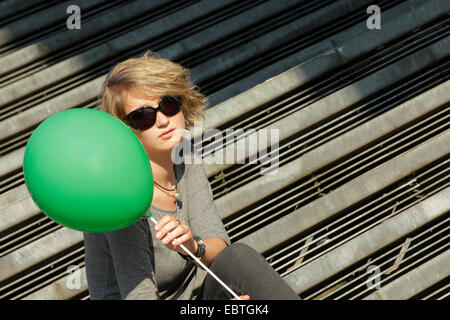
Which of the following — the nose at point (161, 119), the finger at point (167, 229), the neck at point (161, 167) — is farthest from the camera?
the neck at point (161, 167)

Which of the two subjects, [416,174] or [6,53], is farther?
[6,53]

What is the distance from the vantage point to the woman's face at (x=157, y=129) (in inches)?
84.4

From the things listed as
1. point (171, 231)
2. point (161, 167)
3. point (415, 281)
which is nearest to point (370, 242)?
point (415, 281)

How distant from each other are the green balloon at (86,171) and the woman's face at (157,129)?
243 millimetres

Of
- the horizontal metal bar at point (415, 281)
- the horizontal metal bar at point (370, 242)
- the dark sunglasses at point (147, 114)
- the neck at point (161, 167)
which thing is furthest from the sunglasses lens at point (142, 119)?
the horizontal metal bar at point (415, 281)

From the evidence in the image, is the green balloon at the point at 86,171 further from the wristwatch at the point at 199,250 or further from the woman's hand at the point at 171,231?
the wristwatch at the point at 199,250

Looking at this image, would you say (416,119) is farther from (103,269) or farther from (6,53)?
(6,53)

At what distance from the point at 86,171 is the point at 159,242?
554 mm

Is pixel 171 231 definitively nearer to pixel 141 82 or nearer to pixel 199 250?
pixel 199 250

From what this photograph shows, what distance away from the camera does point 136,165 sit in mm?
1912

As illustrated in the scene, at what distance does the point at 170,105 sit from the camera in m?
2.20

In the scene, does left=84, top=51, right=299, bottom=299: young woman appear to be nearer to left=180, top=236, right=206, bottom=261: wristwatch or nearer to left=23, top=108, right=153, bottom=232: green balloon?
left=180, top=236, right=206, bottom=261: wristwatch

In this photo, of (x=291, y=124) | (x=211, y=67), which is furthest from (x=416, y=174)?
(x=211, y=67)

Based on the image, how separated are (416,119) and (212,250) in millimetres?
2376
